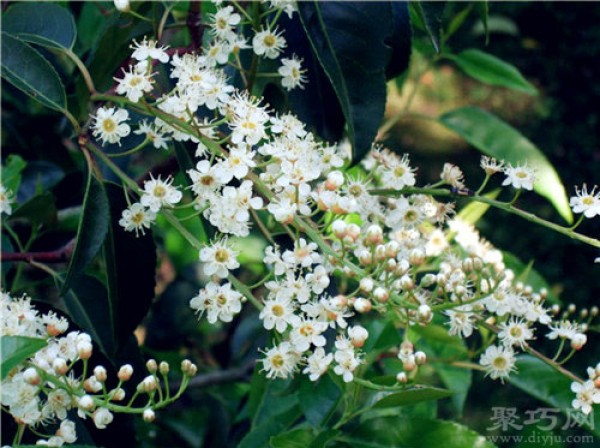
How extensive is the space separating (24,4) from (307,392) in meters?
0.62

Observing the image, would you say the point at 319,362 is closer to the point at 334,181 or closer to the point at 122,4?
the point at 334,181

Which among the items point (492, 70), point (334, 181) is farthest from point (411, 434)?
point (492, 70)

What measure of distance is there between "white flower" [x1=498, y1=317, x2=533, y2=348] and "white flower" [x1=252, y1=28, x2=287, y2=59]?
0.41 m

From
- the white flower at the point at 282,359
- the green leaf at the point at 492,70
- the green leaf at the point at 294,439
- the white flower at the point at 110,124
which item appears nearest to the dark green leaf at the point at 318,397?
the green leaf at the point at 294,439

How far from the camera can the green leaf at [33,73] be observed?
3.34 ft

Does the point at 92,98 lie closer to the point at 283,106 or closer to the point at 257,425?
the point at 283,106

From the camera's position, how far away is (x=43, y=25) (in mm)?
1109

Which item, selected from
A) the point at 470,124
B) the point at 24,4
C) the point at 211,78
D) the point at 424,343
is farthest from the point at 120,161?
the point at 470,124

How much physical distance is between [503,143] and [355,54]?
2.30ft

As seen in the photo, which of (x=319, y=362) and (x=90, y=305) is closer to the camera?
(x=319, y=362)

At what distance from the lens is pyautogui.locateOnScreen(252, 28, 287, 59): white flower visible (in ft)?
3.42

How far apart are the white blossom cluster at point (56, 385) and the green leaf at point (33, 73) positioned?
252 mm

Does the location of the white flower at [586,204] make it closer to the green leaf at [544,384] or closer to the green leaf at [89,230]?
the green leaf at [544,384]

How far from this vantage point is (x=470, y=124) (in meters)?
1.69
